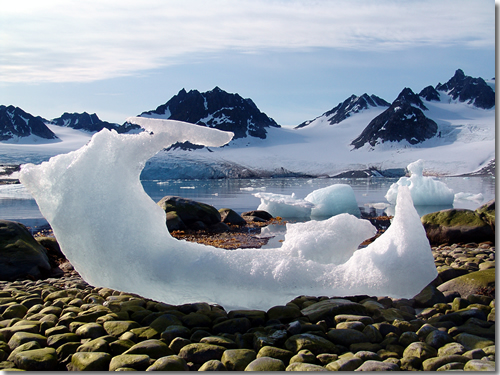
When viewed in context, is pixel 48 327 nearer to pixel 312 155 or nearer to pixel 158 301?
pixel 158 301

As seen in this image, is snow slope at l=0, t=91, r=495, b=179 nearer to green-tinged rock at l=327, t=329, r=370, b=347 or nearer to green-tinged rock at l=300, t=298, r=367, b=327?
green-tinged rock at l=300, t=298, r=367, b=327

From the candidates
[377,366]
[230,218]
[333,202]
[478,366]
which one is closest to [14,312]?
[377,366]

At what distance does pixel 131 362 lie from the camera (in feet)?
9.11

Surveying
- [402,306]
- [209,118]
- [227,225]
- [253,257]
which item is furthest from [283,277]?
[209,118]

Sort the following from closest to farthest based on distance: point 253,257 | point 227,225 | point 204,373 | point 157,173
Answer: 1. point 204,373
2. point 253,257
3. point 227,225
4. point 157,173

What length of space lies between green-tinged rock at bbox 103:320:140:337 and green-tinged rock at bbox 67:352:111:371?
0.44 metres

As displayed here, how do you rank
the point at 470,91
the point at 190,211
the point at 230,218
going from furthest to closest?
the point at 470,91
the point at 230,218
the point at 190,211

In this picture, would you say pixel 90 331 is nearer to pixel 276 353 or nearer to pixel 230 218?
pixel 276 353

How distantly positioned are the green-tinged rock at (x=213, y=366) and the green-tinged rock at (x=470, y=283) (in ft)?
9.17

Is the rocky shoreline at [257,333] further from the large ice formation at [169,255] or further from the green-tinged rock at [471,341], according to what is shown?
the large ice formation at [169,255]

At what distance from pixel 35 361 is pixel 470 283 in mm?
4145

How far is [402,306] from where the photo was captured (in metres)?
3.97

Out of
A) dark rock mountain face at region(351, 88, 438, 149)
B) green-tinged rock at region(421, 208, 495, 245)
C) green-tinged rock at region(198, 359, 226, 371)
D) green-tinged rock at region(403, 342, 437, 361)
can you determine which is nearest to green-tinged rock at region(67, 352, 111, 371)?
green-tinged rock at region(198, 359, 226, 371)

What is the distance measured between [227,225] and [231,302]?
883 cm
